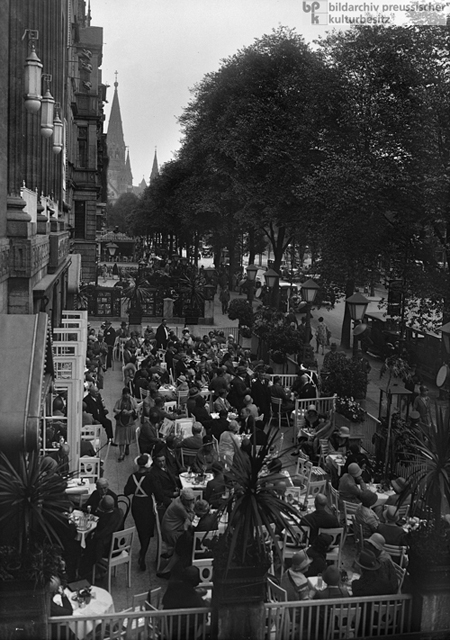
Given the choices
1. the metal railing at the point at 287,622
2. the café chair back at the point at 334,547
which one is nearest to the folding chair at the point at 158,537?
the café chair back at the point at 334,547

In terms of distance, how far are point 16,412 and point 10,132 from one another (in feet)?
27.1

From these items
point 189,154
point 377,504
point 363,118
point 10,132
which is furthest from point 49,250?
point 189,154

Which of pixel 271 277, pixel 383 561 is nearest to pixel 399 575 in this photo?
pixel 383 561

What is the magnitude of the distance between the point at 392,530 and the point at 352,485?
1.75 m

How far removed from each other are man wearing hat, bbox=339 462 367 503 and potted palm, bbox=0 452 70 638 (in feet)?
19.8

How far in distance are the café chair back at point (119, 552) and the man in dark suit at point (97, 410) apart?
6127 millimetres

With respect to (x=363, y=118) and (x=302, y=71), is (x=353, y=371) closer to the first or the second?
(x=363, y=118)

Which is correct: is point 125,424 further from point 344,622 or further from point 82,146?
point 82,146

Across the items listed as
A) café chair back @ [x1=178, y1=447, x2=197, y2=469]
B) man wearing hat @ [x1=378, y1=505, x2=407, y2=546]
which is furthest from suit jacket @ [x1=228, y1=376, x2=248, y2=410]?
man wearing hat @ [x1=378, y1=505, x2=407, y2=546]

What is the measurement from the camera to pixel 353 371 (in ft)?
60.1

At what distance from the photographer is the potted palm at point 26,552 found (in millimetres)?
6777

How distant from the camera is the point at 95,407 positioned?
16.5m

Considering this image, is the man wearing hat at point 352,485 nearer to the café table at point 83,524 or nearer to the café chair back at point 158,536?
the café chair back at point 158,536

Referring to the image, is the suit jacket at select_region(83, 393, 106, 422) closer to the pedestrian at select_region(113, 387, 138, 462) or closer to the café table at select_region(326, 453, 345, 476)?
the pedestrian at select_region(113, 387, 138, 462)
